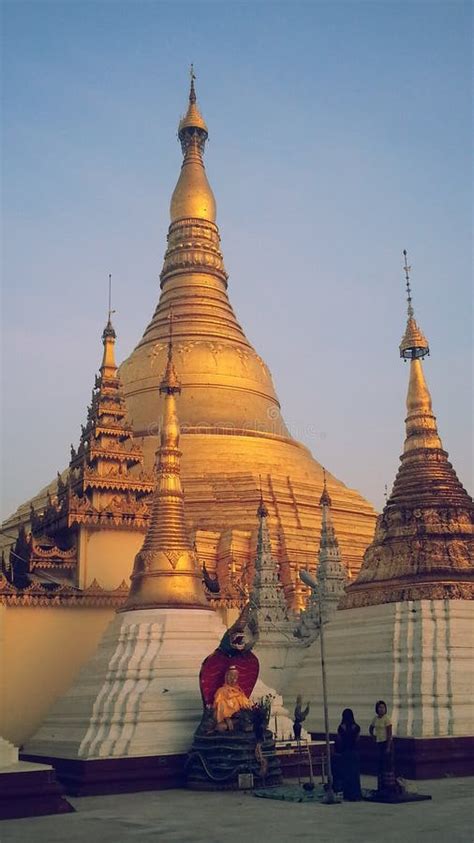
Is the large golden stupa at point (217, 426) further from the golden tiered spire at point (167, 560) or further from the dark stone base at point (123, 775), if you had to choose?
the dark stone base at point (123, 775)

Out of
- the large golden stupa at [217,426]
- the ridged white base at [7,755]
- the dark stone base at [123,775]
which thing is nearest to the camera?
the ridged white base at [7,755]

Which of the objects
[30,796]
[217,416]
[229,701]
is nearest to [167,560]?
[229,701]

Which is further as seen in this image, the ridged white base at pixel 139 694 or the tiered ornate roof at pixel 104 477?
the tiered ornate roof at pixel 104 477

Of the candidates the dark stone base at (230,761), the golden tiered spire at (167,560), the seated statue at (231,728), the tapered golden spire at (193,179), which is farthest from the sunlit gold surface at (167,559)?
the tapered golden spire at (193,179)

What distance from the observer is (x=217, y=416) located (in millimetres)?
34094

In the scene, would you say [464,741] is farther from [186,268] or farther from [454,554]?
[186,268]

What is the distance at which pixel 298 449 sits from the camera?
36.0 metres

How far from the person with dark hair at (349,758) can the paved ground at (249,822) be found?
259 millimetres

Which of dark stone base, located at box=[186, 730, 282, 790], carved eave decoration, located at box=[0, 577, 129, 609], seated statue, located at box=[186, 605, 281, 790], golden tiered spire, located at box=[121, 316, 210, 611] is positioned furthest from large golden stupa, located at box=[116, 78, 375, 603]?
dark stone base, located at box=[186, 730, 282, 790]

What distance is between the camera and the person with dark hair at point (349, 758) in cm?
1105

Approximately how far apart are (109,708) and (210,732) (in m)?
2.11

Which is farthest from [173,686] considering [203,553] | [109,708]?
[203,553]

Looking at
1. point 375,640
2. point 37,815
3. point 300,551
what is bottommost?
point 37,815

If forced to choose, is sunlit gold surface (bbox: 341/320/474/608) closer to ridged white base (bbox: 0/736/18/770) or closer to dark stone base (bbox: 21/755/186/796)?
dark stone base (bbox: 21/755/186/796)
